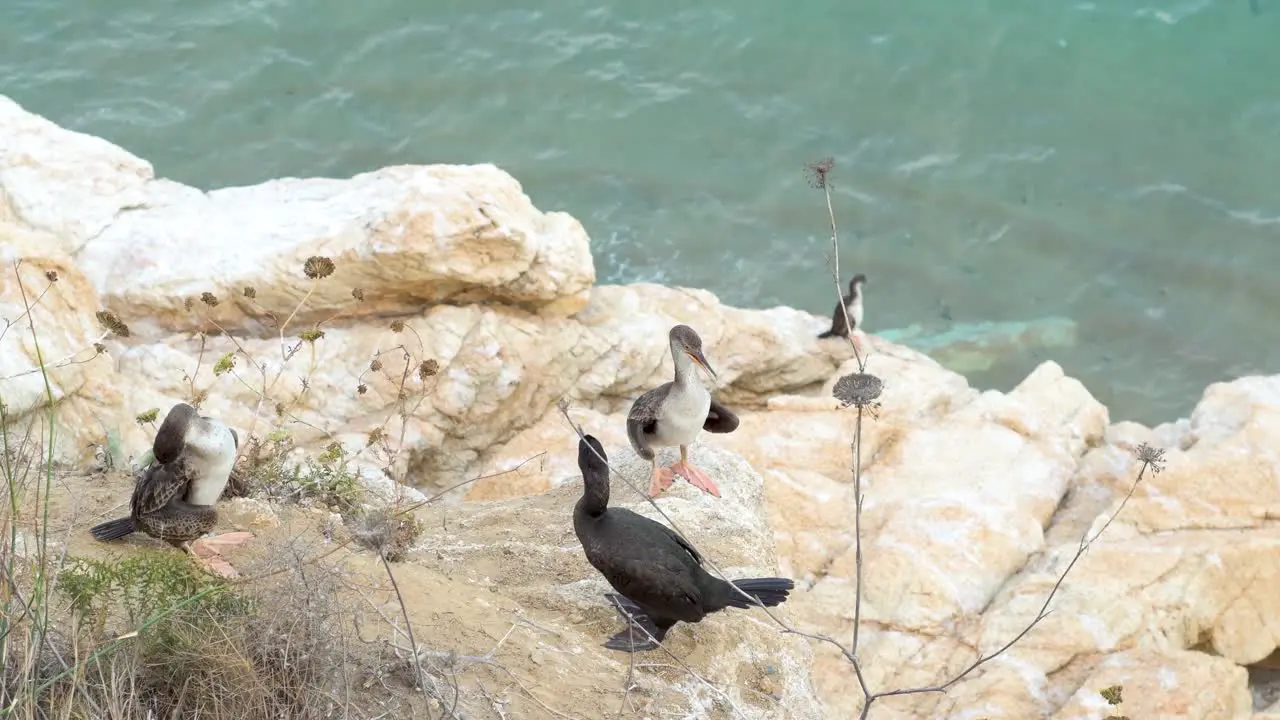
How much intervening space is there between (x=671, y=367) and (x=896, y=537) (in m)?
2.79

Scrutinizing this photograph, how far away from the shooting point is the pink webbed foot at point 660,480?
629cm

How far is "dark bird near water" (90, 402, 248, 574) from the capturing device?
4.83 metres

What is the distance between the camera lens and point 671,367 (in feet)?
33.4

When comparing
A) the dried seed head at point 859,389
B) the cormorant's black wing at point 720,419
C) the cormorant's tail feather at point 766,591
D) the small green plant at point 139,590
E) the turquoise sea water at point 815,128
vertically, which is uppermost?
the dried seed head at point 859,389

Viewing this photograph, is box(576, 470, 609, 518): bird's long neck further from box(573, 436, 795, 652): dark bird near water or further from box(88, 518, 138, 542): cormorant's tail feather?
box(88, 518, 138, 542): cormorant's tail feather

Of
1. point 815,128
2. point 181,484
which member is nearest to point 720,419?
point 181,484

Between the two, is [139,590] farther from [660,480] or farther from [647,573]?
[660,480]

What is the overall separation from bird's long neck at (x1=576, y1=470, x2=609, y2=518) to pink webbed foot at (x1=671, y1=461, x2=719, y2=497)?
1.43 metres

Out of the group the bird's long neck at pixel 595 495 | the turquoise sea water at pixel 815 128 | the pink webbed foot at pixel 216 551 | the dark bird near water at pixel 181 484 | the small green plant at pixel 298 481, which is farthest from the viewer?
the turquoise sea water at pixel 815 128

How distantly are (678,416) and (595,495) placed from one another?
4.32 feet

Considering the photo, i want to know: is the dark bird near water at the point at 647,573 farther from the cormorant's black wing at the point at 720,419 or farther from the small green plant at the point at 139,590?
the cormorant's black wing at the point at 720,419

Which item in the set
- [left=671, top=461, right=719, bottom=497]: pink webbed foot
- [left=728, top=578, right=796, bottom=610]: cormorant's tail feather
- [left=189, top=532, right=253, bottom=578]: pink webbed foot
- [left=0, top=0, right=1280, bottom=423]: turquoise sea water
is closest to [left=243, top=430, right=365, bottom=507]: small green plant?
[left=189, top=532, right=253, bottom=578]: pink webbed foot

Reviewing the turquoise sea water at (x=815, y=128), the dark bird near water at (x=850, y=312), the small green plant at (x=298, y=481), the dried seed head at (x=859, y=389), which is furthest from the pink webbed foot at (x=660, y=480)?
the turquoise sea water at (x=815, y=128)

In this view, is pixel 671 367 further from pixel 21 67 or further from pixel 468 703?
pixel 21 67
